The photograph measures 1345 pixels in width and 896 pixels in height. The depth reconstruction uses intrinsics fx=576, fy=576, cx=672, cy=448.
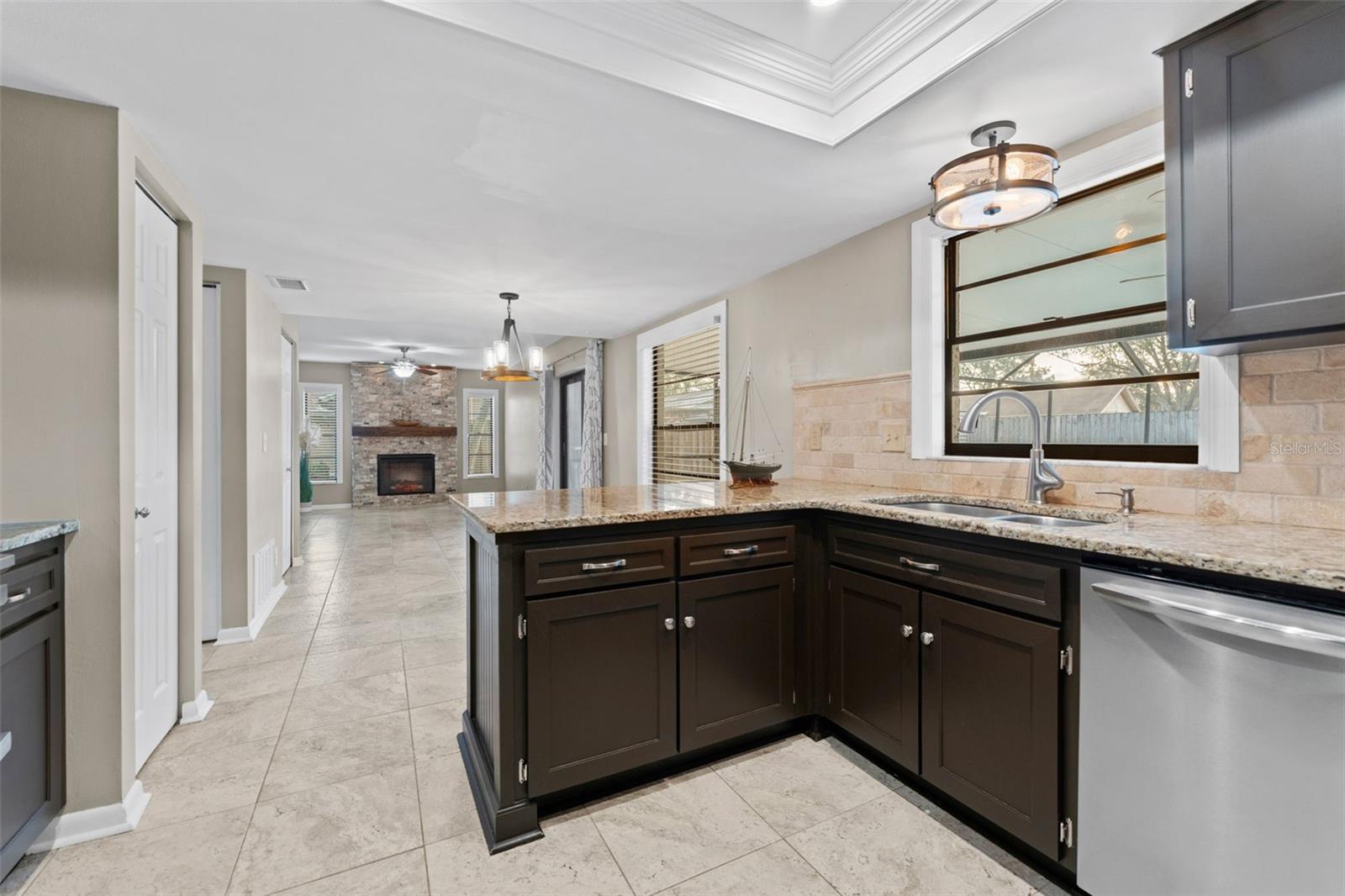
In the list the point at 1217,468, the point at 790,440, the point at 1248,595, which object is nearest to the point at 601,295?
the point at 790,440

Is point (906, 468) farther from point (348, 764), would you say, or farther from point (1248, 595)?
point (348, 764)

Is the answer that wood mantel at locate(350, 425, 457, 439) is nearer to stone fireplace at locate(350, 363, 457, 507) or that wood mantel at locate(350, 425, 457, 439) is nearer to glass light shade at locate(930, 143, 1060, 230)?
stone fireplace at locate(350, 363, 457, 507)

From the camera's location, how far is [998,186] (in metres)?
1.71

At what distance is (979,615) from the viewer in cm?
173

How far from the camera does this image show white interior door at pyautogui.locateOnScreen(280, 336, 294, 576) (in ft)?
16.3

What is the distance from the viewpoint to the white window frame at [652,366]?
4.46 meters

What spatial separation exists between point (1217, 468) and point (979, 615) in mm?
905

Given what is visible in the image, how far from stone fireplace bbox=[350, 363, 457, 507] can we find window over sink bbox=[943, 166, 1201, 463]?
9.44 metres

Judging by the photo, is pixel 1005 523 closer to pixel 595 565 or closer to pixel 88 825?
pixel 595 565

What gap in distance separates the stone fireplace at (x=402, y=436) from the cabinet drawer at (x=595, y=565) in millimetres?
9319

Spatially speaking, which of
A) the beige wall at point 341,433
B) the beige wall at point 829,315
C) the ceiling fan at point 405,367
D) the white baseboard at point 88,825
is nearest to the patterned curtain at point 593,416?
the beige wall at point 829,315

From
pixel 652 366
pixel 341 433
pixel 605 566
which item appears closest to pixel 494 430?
pixel 341 433

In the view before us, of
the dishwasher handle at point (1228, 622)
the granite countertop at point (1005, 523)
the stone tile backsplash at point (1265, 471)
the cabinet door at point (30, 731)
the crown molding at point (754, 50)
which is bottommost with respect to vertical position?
the cabinet door at point (30, 731)

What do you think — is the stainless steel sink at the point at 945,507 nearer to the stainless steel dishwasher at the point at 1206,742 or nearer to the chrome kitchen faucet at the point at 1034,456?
the chrome kitchen faucet at the point at 1034,456
